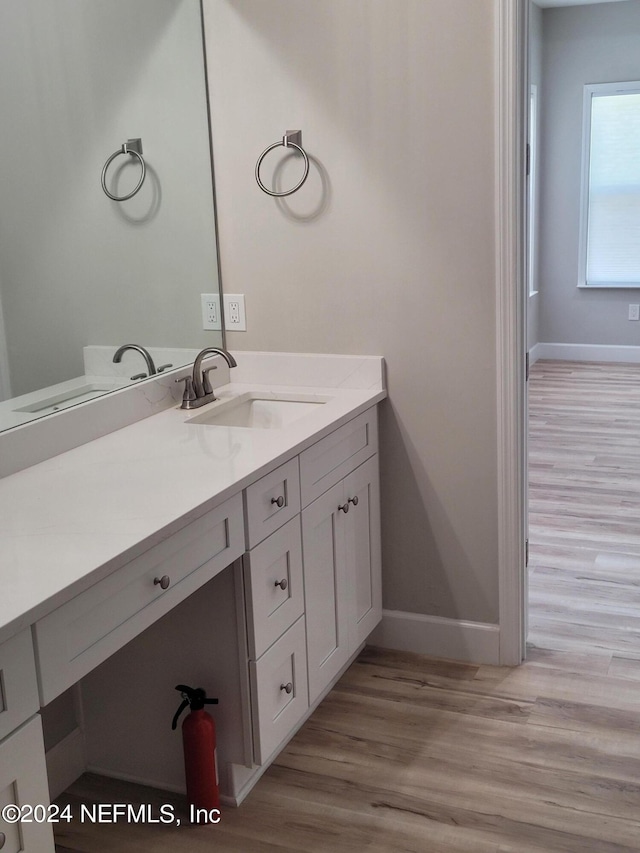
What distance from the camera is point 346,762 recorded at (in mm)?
2307

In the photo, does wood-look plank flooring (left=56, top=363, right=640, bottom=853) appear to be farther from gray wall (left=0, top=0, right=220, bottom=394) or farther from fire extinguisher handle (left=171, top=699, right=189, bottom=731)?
gray wall (left=0, top=0, right=220, bottom=394)

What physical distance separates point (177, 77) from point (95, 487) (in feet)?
4.49

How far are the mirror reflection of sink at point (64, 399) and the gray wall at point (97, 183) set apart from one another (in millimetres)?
44

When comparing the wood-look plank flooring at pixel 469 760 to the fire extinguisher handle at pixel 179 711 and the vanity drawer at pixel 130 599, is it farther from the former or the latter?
the vanity drawer at pixel 130 599

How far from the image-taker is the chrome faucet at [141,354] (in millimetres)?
2443

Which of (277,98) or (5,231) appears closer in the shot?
(5,231)

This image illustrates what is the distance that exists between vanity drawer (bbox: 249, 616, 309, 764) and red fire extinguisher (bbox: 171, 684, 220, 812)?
10 cm

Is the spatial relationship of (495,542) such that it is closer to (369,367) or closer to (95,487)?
(369,367)

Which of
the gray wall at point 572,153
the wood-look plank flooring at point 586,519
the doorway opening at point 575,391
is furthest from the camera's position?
the gray wall at point 572,153

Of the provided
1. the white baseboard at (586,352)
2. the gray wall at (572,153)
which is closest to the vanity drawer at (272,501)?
the white baseboard at (586,352)

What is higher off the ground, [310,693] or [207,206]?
[207,206]

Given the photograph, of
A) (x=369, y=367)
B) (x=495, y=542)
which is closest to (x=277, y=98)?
(x=369, y=367)

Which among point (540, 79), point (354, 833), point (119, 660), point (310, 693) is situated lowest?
point (354, 833)

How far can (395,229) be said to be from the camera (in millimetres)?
2650
